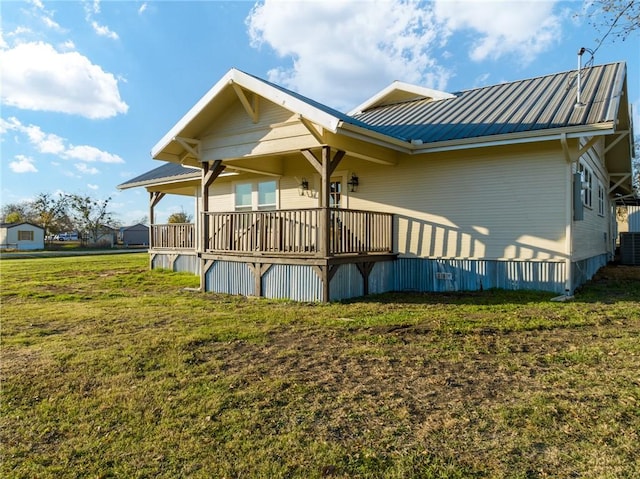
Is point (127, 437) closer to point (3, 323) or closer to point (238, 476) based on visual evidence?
point (238, 476)

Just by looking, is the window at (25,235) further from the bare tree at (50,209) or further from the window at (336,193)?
the window at (336,193)

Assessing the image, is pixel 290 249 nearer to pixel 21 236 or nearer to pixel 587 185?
pixel 587 185

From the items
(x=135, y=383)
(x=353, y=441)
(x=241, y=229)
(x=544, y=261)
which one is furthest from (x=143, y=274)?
(x=353, y=441)

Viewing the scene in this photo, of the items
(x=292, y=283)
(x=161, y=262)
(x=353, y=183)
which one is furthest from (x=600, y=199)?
(x=161, y=262)

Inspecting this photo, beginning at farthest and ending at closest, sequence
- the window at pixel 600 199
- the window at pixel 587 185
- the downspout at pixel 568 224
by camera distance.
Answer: the window at pixel 600 199 < the window at pixel 587 185 < the downspout at pixel 568 224

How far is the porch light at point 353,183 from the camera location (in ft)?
35.6

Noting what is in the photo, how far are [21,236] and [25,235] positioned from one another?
0.35 meters

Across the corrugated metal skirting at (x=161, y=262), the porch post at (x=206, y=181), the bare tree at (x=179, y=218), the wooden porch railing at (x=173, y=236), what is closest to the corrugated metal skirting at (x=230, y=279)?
the porch post at (x=206, y=181)

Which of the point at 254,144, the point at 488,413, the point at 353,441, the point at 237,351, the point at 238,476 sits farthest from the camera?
the point at 254,144

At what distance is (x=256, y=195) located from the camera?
13.0m

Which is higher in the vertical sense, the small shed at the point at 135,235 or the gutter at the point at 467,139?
the gutter at the point at 467,139

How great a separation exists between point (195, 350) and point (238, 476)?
2781 mm

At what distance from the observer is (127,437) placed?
293cm

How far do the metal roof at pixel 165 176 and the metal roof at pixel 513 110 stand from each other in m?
5.93
